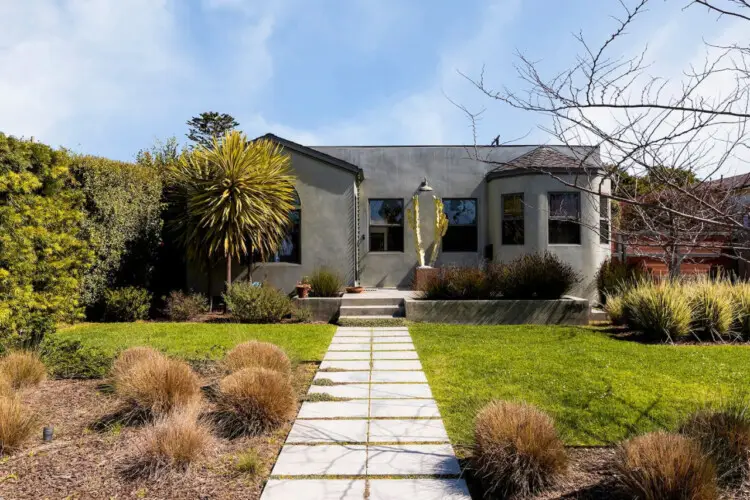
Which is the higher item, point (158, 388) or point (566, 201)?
point (566, 201)

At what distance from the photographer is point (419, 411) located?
4.46 m

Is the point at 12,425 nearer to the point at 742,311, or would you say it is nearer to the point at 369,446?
the point at 369,446

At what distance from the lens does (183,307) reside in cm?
1091

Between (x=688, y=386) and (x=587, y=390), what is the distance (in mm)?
1225

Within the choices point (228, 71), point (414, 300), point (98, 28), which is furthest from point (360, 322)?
point (98, 28)

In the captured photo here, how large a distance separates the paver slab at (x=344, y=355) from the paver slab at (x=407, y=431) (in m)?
2.76

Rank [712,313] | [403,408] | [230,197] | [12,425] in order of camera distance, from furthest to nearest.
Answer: [230,197] → [712,313] → [403,408] → [12,425]

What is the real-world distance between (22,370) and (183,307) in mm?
5847

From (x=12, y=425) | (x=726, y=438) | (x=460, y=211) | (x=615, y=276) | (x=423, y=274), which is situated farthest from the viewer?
(x=460, y=211)

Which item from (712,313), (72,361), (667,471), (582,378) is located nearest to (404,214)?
(712,313)

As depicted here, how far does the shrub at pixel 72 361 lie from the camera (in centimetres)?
571

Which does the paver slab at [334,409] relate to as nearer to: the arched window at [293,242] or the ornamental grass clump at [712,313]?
the ornamental grass clump at [712,313]

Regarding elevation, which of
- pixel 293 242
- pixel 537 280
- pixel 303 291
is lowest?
pixel 303 291

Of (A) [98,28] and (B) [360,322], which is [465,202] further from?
(A) [98,28]
